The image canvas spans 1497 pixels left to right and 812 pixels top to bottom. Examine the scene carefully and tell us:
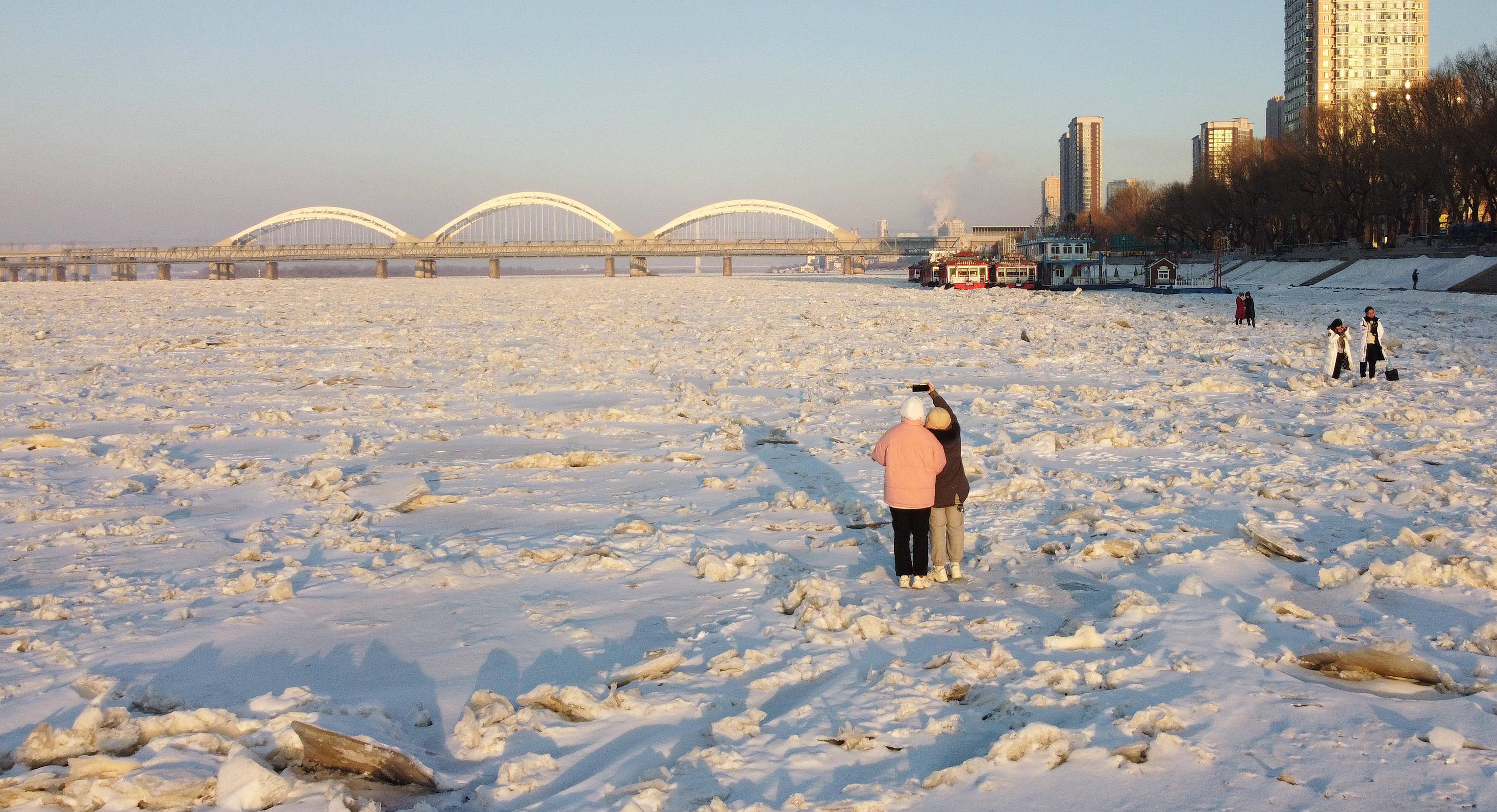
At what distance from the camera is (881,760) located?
4.95 metres

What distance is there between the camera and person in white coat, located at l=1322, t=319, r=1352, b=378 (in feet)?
57.0

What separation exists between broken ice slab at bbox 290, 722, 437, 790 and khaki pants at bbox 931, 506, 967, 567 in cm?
416

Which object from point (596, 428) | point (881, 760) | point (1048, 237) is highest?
point (1048, 237)

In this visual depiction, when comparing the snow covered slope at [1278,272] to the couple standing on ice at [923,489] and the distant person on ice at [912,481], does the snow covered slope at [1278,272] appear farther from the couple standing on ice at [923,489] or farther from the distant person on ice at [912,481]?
the distant person on ice at [912,481]

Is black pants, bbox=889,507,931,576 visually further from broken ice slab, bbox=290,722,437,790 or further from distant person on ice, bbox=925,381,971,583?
broken ice slab, bbox=290,722,437,790

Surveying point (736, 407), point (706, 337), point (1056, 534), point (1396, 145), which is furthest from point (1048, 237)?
point (1056, 534)

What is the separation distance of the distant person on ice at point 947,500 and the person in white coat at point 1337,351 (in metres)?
12.2

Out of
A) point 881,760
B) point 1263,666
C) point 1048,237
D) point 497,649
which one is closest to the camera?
point 881,760

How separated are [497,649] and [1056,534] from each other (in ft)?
15.3

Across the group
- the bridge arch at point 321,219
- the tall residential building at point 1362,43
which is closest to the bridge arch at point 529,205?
the bridge arch at point 321,219

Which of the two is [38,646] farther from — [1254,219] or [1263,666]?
[1254,219]

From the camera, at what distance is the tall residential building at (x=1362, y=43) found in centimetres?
16400

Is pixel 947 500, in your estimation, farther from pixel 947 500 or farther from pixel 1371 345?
pixel 1371 345

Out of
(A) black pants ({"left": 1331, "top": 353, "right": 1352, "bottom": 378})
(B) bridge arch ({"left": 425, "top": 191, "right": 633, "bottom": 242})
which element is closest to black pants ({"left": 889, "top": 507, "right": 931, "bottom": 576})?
(A) black pants ({"left": 1331, "top": 353, "right": 1352, "bottom": 378})
